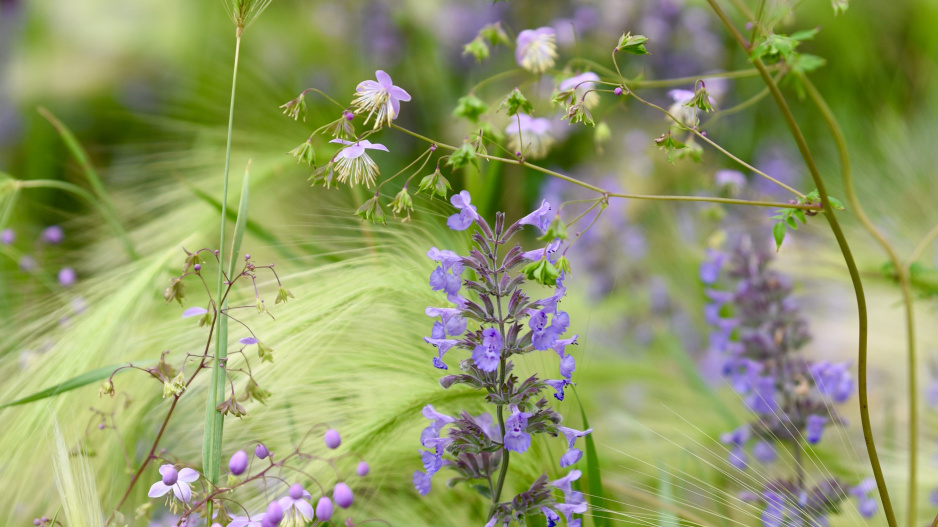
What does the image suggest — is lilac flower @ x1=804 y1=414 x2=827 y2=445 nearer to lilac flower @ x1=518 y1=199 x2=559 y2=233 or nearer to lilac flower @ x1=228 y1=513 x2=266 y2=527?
lilac flower @ x1=518 y1=199 x2=559 y2=233

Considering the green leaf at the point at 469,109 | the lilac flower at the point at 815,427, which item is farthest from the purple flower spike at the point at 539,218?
the lilac flower at the point at 815,427

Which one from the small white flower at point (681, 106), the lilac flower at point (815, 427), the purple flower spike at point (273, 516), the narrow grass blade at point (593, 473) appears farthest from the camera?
the lilac flower at point (815, 427)

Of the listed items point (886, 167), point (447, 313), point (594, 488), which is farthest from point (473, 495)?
point (886, 167)

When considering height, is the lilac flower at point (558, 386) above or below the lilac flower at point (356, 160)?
below

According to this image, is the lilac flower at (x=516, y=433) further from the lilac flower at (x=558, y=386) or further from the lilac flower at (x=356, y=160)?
the lilac flower at (x=356, y=160)

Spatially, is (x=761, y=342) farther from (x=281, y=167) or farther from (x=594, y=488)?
(x=281, y=167)

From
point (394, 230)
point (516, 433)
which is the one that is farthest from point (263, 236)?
point (516, 433)
